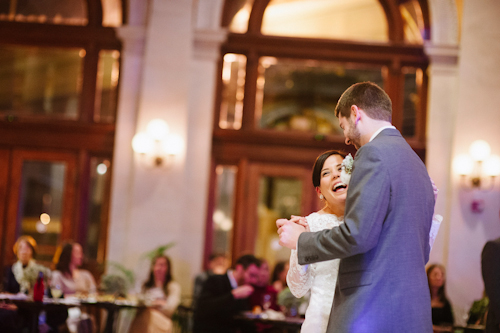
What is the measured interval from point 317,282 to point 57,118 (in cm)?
709

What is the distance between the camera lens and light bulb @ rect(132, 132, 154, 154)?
26.8ft

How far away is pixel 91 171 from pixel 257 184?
2.64 metres

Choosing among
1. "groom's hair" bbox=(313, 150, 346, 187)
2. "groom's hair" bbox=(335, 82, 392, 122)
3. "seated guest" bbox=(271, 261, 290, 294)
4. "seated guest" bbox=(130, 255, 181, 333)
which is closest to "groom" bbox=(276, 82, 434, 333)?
"groom's hair" bbox=(335, 82, 392, 122)

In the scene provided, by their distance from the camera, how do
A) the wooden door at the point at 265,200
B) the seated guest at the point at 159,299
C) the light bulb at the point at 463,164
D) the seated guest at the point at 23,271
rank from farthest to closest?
the wooden door at the point at 265,200, the light bulb at the point at 463,164, the seated guest at the point at 159,299, the seated guest at the point at 23,271

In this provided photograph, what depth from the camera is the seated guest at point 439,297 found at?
7055mm

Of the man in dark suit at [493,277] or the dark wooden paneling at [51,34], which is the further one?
the dark wooden paneling at [51,34]

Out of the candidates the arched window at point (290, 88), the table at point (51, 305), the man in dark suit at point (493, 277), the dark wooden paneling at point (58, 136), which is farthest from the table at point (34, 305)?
the man in dark suit at point (493, 277)

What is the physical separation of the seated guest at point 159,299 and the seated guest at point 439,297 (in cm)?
320

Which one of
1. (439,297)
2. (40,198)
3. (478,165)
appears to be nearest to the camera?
(439,297)

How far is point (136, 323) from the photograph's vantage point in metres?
6.95

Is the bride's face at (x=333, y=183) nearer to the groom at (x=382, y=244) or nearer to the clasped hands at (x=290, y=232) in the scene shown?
the clasped hands at (x=290, y=232)

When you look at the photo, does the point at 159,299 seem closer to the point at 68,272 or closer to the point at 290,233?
the point at 68,272

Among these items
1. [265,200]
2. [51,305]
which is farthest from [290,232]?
[265,200]

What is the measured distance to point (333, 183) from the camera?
114 inches
